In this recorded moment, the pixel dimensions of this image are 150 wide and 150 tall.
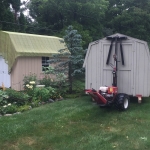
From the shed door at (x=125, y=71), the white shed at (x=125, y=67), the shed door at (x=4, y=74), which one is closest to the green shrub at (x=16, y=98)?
the white shed at (x=125, y=67)

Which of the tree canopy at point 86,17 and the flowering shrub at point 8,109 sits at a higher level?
the tree canopy at point 86,17

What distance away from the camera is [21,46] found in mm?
12633

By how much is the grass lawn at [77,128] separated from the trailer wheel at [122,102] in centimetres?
16

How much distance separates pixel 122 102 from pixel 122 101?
31 millimetres

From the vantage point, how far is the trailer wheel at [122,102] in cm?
786

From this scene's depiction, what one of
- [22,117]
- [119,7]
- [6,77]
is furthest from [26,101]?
[119,7]

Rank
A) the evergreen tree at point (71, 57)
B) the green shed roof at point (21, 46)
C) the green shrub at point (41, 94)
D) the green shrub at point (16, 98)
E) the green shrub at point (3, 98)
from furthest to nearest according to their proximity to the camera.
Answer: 1. the green shed roof at point (21, 46)
2. the evergreen tree at point (71, 57)
3. the green shrub at point (41, 94)
4. the green shrub at point (16, 98)
5. the green shrub at point (3, 98)

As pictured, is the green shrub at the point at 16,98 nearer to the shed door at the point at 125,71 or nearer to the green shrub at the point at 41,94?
the green shrub at the point at 41,94

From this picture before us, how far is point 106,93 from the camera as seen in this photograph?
7.85 metres

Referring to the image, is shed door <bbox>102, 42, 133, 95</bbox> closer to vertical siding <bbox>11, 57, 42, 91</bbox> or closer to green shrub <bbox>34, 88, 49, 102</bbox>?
green shrub <bbox>34, 88, 49, 102</bbox>

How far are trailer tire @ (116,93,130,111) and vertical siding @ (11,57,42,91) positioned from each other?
6075 mm

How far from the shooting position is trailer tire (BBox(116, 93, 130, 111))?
7.86 m

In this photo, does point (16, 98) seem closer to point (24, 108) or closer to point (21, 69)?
point (24, 108)

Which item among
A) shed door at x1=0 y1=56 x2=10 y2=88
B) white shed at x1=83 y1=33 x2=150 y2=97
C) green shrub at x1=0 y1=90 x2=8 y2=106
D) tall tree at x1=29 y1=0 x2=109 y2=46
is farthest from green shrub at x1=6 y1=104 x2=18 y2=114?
tall tree at x1=29 y1=0 x2=109 y2=46
